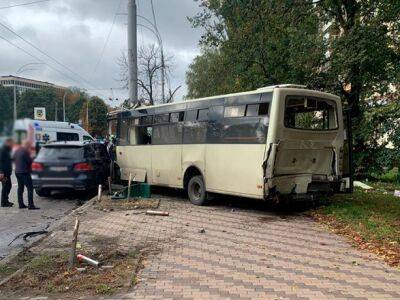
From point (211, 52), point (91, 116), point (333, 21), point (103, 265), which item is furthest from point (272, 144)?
point (211, 52)

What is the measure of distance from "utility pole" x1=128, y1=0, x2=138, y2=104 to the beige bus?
15.6ft

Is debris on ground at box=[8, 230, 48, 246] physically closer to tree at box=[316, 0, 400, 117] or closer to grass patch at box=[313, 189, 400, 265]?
grass patch at box=[313, 189, 400, 265]

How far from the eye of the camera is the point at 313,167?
10633 mm

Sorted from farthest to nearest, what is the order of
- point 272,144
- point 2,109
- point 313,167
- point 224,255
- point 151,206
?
point 151,206, point 313,167, point 272,144, point 224,255, point 2,109

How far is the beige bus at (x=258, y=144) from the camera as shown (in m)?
9.97

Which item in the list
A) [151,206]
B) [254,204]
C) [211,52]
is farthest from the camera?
[211,52]

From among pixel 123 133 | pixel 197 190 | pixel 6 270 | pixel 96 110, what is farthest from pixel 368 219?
pixel 123 133

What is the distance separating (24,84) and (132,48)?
53.1 feet

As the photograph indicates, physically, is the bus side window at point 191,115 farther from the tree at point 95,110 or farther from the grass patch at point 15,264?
the tree at point 95,110

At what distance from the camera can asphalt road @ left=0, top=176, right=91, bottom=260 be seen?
27.1ft

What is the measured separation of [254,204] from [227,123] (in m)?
2.61

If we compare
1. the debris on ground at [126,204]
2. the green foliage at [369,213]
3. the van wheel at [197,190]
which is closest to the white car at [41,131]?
the green foliage at [369,213]

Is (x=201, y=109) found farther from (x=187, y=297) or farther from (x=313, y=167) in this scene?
(x=187, y=297)

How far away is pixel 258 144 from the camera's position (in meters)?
10.1
